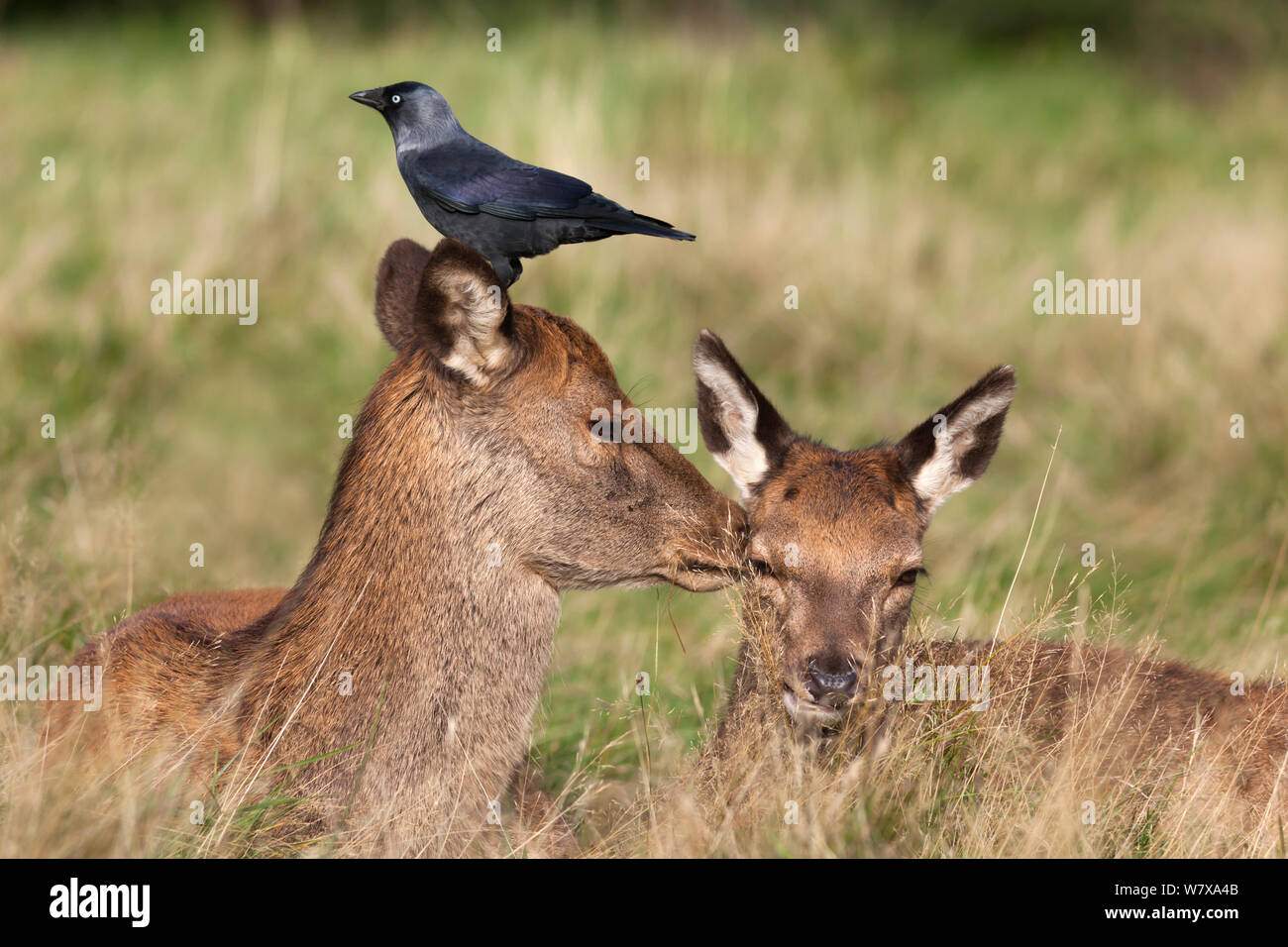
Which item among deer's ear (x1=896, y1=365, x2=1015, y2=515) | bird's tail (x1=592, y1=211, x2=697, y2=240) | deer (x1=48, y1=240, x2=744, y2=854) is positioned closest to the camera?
bird's tail (x1=592, y1=211, x2=697, y2=240)

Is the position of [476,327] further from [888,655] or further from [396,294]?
[888,655]

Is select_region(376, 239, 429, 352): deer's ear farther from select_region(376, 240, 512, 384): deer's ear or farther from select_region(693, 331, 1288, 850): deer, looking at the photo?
select_region(693, 331, 1288, 850): deer

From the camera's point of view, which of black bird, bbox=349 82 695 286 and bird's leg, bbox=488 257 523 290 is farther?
bird's leg, bbox=488 257 523 290

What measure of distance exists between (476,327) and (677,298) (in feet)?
23.4

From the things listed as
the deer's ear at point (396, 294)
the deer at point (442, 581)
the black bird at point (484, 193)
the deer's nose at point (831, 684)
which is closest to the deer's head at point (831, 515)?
the deer's nose at point (831, 684)

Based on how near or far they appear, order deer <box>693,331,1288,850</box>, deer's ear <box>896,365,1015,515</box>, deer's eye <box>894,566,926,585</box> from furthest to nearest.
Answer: deer's ear <box>896,365,1015,515</box>
deer's eye <box>894,566,926,585</box>
deer <box>693,331,1288,850</box>

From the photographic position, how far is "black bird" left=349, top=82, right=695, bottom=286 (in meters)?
3.86

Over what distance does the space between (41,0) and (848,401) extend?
18.5m

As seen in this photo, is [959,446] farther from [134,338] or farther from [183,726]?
[134,338]

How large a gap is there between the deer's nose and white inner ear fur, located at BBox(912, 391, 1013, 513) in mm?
968

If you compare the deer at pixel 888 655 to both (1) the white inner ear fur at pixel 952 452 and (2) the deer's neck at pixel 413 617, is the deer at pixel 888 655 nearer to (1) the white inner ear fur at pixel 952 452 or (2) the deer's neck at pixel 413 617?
(1) the white inner ear fur at pixel 952 452

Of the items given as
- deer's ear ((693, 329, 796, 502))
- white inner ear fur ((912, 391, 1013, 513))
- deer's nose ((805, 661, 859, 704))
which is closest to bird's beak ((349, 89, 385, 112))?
deer's ear ((693, 329, 796, 502))

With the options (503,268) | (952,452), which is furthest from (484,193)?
(952,452)
